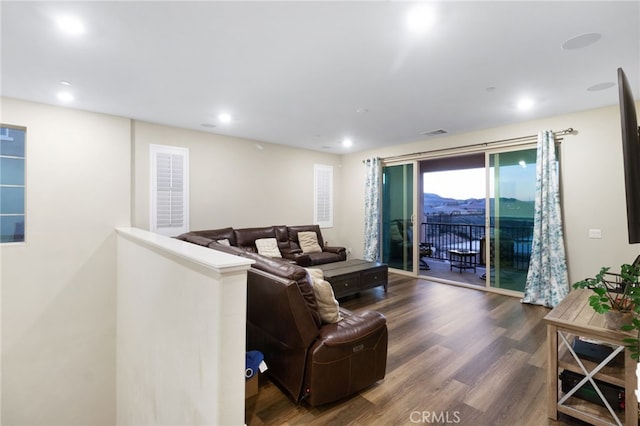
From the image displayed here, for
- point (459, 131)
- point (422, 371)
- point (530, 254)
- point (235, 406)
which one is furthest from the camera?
point (459, 131)

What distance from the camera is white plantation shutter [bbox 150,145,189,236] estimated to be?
14.6 ft

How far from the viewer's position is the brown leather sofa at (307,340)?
6.38 ft

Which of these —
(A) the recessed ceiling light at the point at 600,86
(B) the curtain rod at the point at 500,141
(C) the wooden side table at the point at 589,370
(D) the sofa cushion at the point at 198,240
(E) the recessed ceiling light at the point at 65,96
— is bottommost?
(C) the wooden side table at the point at 589,370

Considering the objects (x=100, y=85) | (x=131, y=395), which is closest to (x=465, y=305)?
(x=131, y=395)

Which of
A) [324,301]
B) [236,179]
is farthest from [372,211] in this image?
[324,301]

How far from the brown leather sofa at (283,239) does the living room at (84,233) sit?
1.15 meters

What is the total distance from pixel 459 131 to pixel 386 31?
10.9 ft

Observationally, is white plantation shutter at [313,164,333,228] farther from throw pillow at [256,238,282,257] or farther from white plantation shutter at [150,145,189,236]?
white plantation shutter at [150,145,189,236]

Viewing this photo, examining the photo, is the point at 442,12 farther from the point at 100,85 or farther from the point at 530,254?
the point at 530,254

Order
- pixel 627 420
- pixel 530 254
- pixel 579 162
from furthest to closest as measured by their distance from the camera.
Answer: pixel 530 254
pixel 579 162
pixel 627 420

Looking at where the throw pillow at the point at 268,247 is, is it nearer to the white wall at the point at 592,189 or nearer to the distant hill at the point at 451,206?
the distant hill at the point at 451,206

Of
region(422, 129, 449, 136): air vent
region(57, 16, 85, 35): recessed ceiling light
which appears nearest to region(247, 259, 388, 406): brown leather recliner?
region(57, 16, 85, 35): recessed ceiling light

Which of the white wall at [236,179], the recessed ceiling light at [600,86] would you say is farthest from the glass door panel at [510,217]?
the white wall at [236,179]

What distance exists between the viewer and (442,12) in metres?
1.91
